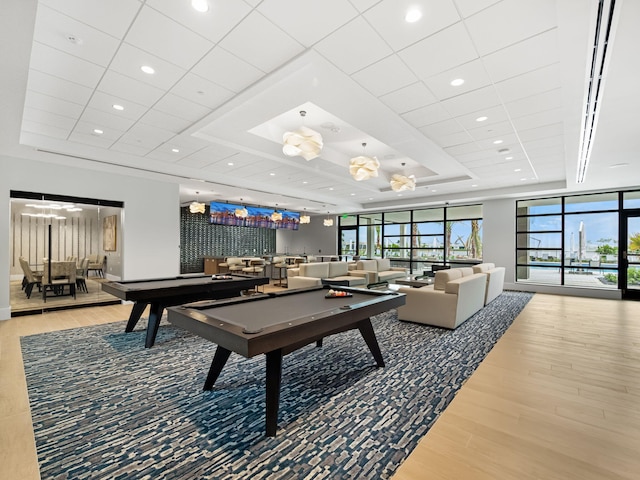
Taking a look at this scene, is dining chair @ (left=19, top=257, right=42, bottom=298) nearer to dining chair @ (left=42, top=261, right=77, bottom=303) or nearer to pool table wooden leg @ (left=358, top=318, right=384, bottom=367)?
dining chair @ (left=42, top=261, right=77, bottom=303)

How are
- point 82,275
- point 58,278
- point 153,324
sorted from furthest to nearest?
1. point 82,275
2. point 58,278
3. point 153,324

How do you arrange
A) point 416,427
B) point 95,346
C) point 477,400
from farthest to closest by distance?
point 95,346 < point 477,400 < point 416,427

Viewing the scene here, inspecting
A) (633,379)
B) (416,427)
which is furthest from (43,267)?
(633,379)

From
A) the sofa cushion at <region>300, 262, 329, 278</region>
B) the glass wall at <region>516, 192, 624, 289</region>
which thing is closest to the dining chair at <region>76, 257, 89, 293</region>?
the sofa cushion at <region>300, 262, 329, 278</region>

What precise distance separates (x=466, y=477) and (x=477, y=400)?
1.07 meters

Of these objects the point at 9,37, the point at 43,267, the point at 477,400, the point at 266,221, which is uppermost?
the point at 9,37

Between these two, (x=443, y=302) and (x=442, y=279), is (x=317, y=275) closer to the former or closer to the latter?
(x=442, y=279)

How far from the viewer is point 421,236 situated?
12.3m

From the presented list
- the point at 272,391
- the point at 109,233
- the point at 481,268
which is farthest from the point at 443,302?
the point at 109,233

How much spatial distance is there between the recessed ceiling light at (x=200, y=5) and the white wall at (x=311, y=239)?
512 inches

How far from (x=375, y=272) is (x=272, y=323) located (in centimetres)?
714

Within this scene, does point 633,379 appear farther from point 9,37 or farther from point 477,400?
point 9,37

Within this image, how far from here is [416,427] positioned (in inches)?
91.7

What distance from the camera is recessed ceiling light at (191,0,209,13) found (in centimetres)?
226
